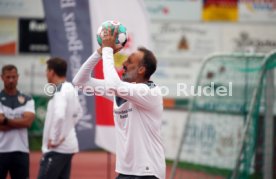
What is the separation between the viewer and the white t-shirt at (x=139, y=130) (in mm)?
6273

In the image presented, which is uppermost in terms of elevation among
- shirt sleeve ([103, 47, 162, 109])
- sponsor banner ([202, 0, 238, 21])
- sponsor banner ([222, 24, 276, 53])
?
shirt sleeve ([103, 47, 162, 109])

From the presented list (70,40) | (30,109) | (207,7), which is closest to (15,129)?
(30,109)

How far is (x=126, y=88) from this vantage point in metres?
6.12

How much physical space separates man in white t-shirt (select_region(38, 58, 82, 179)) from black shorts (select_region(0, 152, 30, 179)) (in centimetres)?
21

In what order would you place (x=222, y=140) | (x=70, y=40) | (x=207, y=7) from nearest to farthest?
(x=70, y=40) → (x=222, y=140) → (x=207, y=7)

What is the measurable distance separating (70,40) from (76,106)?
106 centimetres

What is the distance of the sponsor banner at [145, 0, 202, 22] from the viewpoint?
25.6 meters

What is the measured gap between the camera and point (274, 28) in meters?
26.3

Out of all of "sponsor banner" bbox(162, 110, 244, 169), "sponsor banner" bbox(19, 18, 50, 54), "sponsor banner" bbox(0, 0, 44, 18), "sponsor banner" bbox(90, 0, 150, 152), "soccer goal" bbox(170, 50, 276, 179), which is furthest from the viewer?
"sponsor banner" bbox(0, 0, 44, 18)

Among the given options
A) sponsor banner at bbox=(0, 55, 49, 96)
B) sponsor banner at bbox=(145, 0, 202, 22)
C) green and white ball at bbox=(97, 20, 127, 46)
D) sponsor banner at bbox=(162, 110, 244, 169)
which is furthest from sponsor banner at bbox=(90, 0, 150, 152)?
sponsor banner at bbox=(145, 0, 202, 22)

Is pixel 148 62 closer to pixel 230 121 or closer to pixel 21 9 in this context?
pixel 230 121

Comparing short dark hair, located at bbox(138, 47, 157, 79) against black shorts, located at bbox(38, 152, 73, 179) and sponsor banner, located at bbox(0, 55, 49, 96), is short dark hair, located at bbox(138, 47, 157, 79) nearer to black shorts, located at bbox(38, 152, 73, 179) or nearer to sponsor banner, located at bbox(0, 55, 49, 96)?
black shorts, located at bbox(38, 152, 73, 179)

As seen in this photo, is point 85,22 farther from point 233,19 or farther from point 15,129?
point 233,19

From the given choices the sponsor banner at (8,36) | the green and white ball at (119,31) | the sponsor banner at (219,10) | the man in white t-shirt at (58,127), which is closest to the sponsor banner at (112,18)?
the man in white t-shirt at (58,127)
